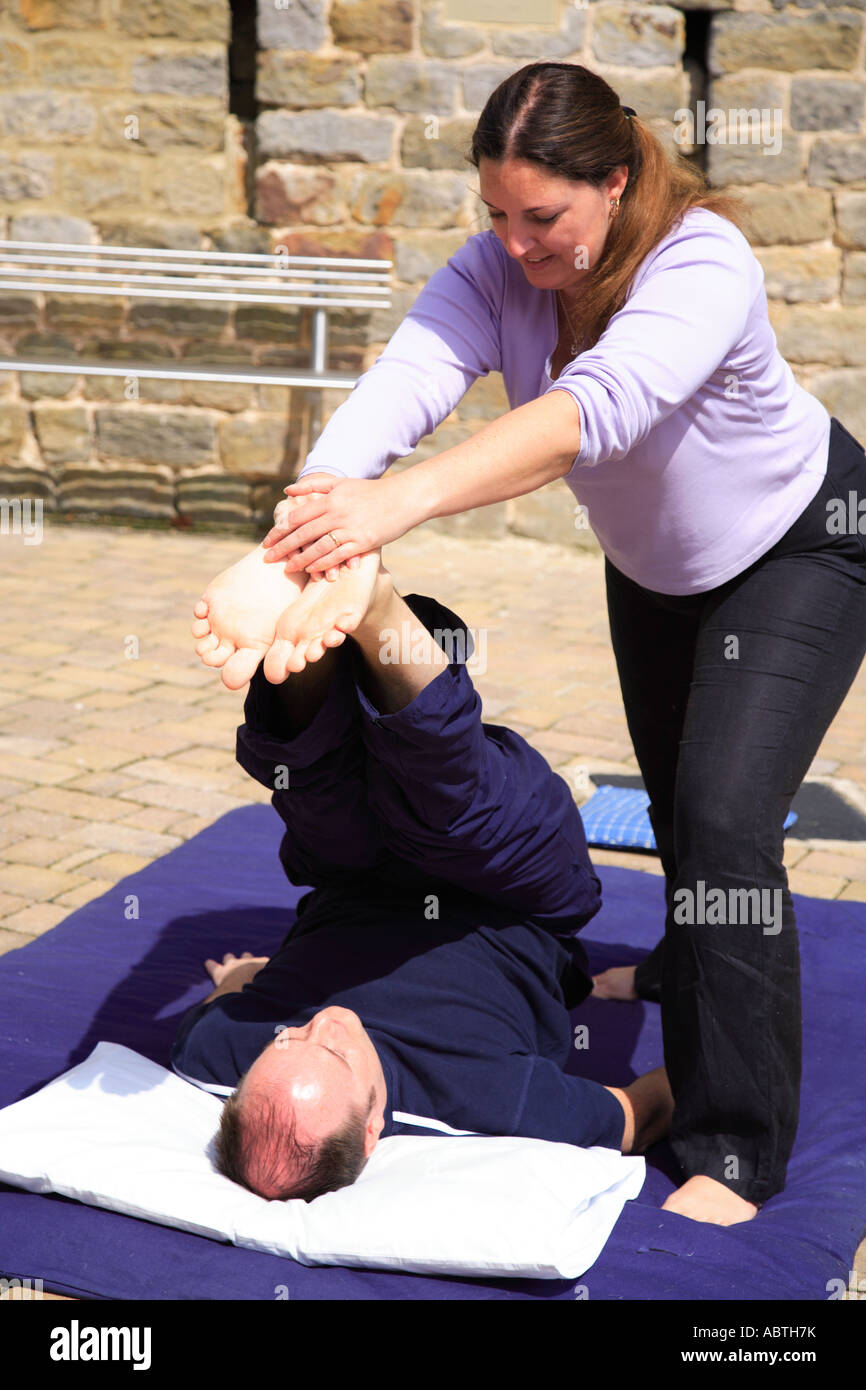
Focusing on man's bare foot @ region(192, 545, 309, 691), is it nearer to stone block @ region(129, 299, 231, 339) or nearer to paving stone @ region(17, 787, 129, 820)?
paving stone @ region(17, 787, 129, 820)

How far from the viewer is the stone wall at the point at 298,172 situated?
19.4ft

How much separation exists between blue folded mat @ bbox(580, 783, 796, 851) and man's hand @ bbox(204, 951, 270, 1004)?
1094mm

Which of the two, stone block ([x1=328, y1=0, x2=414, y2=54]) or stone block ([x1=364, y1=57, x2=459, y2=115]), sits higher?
stone block ([x1=328, y1=0, x2=414, y2=54])

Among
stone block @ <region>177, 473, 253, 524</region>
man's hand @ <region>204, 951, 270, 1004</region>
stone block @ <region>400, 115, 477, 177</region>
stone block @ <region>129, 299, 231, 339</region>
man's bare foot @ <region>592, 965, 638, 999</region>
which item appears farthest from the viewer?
stone block @ <region>177, 473, 253, 524</region>

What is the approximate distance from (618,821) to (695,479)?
1.61 m

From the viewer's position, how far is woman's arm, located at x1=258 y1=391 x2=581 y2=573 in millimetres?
1667

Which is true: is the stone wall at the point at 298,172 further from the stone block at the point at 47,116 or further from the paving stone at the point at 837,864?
the paving stone at the point at 837,864

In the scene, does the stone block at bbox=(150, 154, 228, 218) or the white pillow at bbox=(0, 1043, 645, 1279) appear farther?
the stone block at bbox=(150, 154, 228, 218)

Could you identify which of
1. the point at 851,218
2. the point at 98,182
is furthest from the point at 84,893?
the point at 851,218

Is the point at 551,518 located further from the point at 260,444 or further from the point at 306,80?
the point at 306,80

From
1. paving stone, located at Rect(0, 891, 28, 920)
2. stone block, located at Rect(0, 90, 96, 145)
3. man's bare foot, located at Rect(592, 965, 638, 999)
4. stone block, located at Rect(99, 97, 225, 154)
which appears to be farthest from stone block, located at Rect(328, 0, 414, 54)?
man's bare foot, located at Rect(592, 965, 638, 999)
